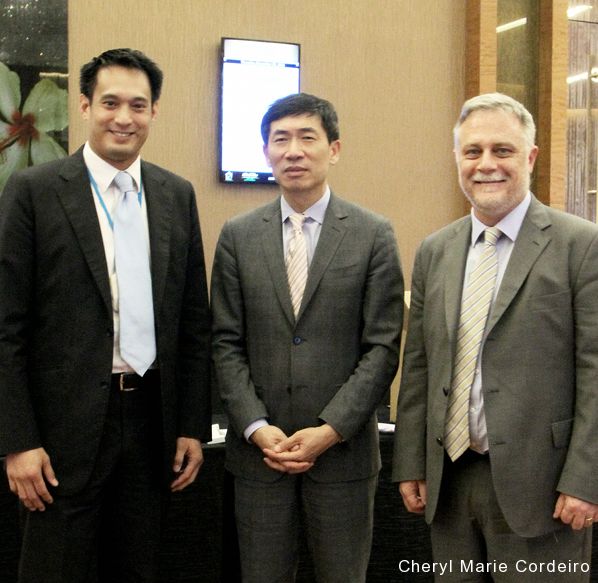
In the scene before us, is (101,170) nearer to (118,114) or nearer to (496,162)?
(118,114)

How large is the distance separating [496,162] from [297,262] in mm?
617

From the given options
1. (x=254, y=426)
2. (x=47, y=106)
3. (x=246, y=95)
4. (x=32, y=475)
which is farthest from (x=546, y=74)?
(x=32, y=475)

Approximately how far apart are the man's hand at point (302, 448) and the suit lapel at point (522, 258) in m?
0.52

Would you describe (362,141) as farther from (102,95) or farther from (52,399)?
(52,399)

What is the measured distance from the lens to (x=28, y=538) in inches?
80.2

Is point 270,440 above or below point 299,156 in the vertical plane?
below

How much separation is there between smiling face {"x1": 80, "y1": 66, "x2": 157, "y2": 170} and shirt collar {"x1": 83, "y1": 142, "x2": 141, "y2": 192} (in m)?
0.01

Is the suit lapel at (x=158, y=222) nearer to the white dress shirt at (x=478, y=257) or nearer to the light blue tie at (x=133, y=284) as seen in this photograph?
the light blue tie at (x=133, y=284)

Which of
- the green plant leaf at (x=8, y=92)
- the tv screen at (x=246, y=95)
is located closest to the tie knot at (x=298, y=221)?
the tv screen at (x=246, y=95)

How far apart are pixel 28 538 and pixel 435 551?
1.07 m

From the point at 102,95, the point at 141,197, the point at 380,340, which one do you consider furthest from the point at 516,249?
the point at 102,95

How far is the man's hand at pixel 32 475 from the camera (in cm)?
198

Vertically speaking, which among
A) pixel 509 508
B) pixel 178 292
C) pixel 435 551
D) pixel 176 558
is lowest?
pixel 176 558

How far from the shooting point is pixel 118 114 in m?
2.12
